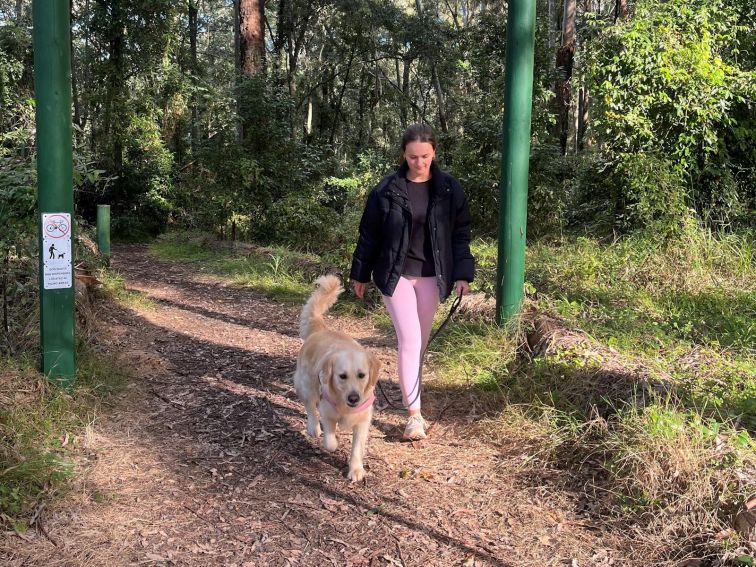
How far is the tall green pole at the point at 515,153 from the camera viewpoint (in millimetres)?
5012

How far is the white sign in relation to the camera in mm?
3885

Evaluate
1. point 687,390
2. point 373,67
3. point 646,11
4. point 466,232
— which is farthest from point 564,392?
point 373,67

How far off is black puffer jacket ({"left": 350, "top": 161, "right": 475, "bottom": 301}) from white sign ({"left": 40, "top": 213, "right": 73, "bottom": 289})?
1818 millimetres

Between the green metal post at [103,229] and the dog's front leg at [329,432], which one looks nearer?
the dog's front leg at [329,432]

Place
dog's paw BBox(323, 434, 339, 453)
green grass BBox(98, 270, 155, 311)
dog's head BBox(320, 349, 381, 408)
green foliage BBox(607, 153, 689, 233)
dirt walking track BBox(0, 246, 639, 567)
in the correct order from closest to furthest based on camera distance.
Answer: dirt walking track BBox(0, 246, 639, 567), dog's head BBox(320, 349, 381, 408), dog's paw BBox(323, 434, 339, 453), green grass BBox(98, 270, 155, 311), green foliage BBox(607, 153, 689, 233)

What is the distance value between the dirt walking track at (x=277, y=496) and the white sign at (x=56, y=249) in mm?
955

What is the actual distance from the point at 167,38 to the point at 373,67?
499 inches

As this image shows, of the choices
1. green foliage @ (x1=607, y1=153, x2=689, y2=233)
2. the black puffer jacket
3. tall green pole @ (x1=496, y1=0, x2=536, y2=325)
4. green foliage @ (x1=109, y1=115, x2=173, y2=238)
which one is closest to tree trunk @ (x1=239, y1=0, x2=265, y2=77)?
green foliage @ (x1=109, y1=115, x2=173, y2=238)

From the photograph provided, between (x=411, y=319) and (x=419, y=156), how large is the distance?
1.02 m

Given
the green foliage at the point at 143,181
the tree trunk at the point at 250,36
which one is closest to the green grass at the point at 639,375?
the tree trunk at the point at 250,36

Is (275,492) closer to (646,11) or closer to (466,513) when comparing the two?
(466,513)

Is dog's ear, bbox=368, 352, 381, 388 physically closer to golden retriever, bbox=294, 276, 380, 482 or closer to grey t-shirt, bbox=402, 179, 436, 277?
golden retriever, bbox=294, 276, 380, 482

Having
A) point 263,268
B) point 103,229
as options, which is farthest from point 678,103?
point 103,229

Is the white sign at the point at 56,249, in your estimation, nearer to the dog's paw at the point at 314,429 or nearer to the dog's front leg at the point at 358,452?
the dog's paw at the point at 314,429
